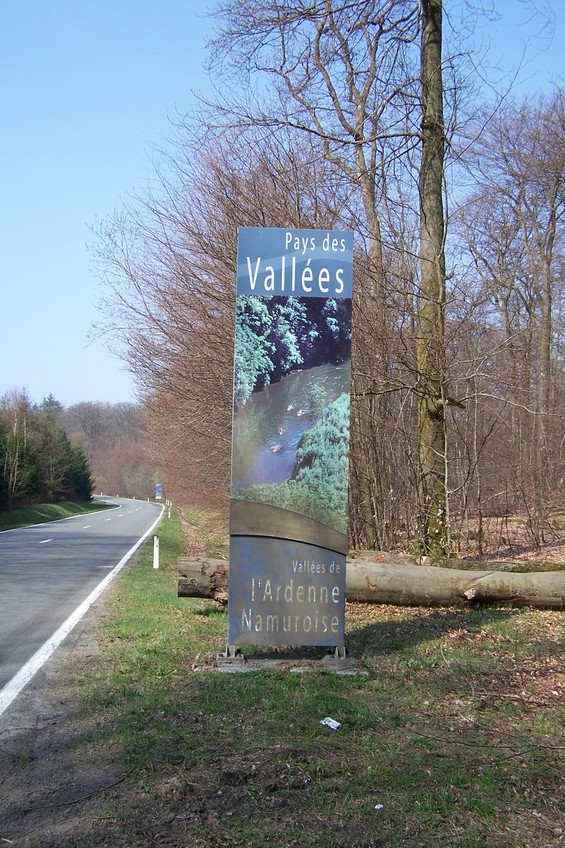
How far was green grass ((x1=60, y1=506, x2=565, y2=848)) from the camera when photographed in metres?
3.81

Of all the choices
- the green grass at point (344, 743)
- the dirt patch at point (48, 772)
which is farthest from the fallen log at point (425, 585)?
the dirt patch at point (48, 772)

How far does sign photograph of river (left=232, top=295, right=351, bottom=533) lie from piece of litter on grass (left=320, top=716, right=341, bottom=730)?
6.54 ft

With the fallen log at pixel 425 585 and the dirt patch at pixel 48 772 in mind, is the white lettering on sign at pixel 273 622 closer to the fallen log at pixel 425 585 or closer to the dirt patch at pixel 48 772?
the dirt patch at pixel 48 772

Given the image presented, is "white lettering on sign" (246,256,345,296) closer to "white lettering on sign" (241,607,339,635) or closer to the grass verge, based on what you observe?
"white lettering on sign" (241,607,339,635)

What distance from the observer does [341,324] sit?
713 centimetres

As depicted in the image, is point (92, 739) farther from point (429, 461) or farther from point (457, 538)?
point (457, 538)

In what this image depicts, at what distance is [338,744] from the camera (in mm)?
4922

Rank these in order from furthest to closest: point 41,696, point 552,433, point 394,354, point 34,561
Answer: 1. point 552,433
2. point 34,561
3. point 394,354
4. point 41,696

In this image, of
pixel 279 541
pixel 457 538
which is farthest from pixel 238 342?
pixel 457 538

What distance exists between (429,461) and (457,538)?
6.06ft

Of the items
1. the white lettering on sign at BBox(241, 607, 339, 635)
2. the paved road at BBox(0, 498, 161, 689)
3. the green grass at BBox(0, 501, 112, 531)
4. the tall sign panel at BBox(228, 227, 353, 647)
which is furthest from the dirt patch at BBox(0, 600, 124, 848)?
the green grass at BBox(0, 501, 112, 531)

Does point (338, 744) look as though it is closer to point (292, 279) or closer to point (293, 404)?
point (293, 404)

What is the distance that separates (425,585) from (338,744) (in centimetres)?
452

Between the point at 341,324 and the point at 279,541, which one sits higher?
the point at 341,324
